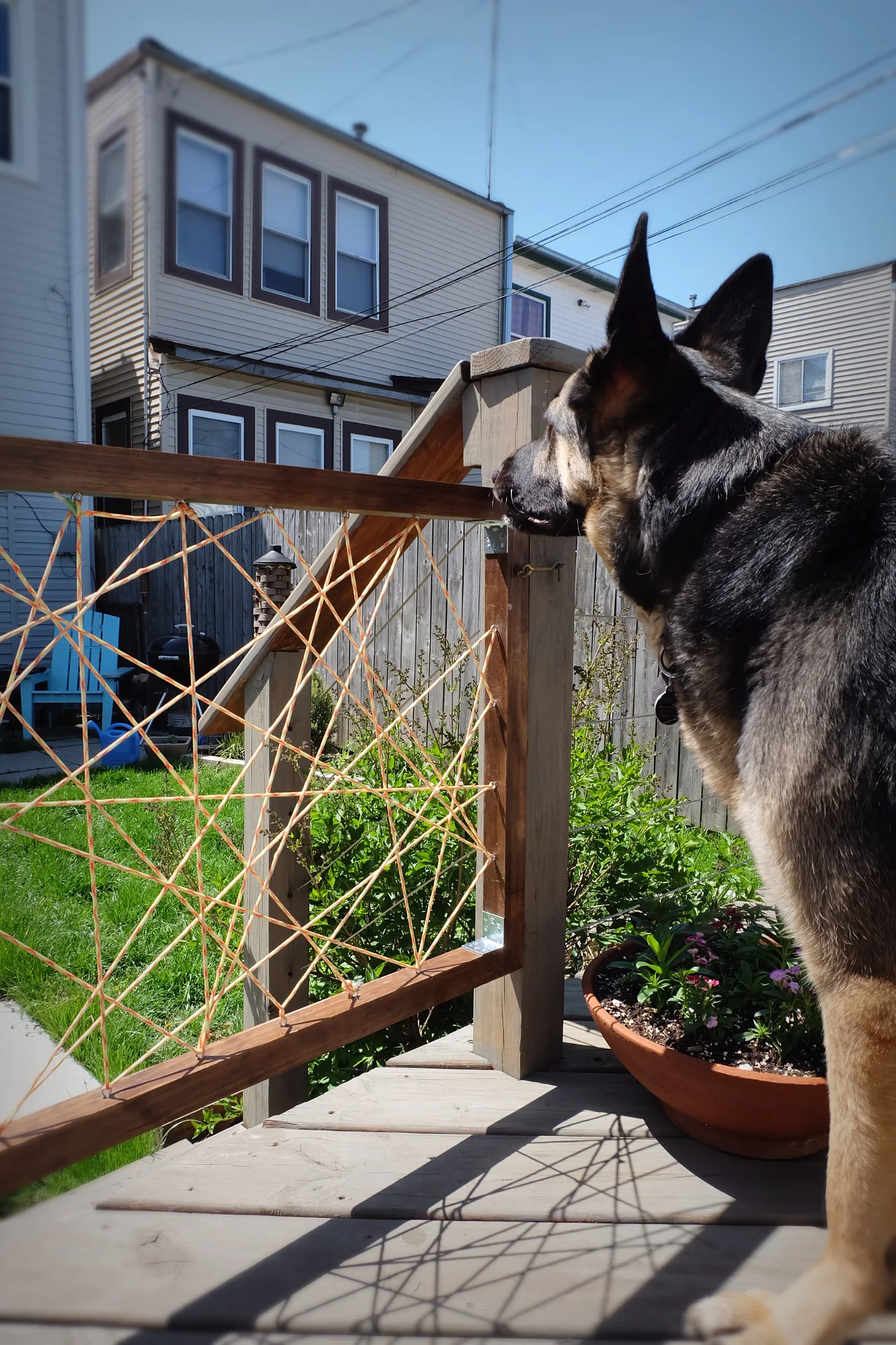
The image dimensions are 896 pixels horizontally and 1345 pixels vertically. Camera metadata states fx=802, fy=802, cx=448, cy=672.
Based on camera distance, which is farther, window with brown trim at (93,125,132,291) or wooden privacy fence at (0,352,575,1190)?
wooden privacy fence at (0,352,575,1190)

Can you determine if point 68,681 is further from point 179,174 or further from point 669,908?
point 179,174

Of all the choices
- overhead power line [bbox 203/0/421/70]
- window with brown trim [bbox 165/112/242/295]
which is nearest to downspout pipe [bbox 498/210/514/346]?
window with brown trim [bbox 165/112/242/295]

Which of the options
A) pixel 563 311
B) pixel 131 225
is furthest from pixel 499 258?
pixel 131 225

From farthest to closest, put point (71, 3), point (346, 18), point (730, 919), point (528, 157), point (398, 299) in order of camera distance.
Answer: point (398, 299), point (730, 919), point (528, 157), point (346, 18), point (71, 3)

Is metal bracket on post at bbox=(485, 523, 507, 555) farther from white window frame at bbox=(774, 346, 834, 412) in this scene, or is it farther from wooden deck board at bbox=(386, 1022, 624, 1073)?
white window frame at bbox=(774, 346, 834, 412)

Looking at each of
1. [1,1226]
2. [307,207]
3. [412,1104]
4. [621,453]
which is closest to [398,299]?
[307,207]

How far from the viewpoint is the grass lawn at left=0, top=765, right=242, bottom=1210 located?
255 cm

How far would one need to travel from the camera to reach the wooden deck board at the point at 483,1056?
195 centimetres

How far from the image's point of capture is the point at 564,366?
181 cm

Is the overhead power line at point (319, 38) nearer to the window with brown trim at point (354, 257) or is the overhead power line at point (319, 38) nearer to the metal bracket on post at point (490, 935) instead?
the metal bracket on post at point (490, 935)

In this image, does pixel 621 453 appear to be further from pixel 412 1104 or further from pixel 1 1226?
pixel 1 1226

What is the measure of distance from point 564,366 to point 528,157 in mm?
431

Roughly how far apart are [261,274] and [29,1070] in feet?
10.4

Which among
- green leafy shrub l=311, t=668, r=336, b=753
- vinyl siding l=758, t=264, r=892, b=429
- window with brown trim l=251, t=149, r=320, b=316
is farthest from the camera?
vinyl siding l=758, t=264, r=892, b=429
